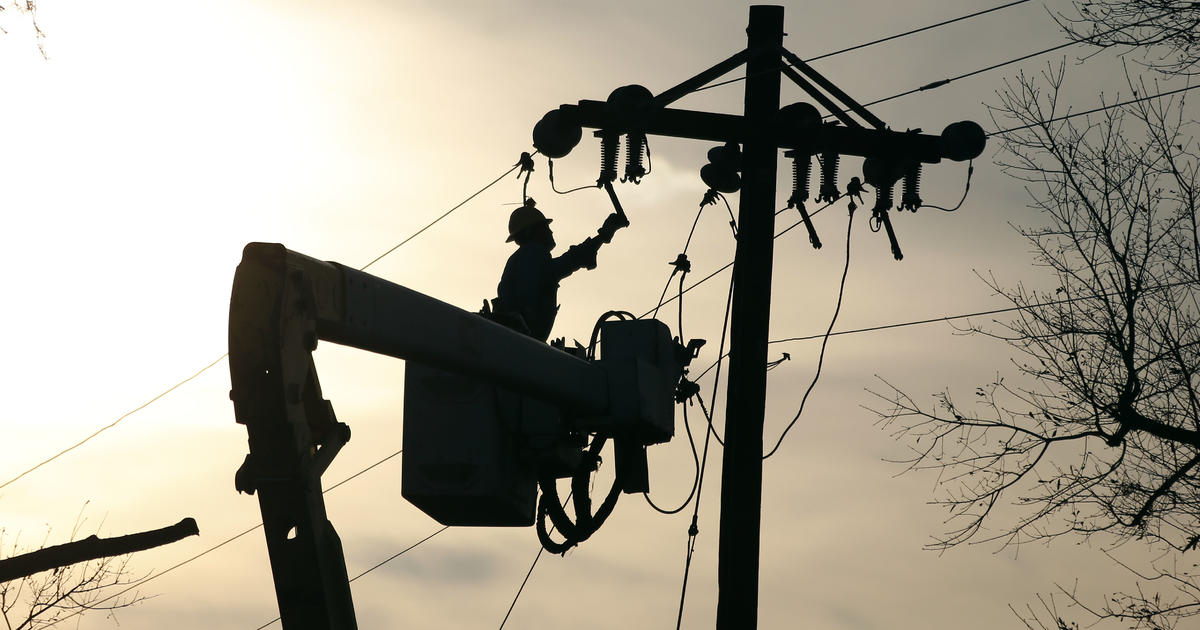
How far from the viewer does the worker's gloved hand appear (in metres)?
11.1

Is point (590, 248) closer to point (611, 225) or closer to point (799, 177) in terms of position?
point (611, 225)

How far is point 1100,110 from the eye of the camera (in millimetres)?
11898

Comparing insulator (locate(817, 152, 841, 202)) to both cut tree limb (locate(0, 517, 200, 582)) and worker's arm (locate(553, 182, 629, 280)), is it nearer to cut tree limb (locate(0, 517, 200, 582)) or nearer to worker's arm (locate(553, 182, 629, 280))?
worker's arm (locate(553, 182, 629, 280))

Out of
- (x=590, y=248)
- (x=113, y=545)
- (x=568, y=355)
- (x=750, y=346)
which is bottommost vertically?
(x=113, y=545)

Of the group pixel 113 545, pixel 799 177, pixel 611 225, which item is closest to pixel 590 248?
pixel 611 225

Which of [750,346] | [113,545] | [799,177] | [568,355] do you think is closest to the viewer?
[113,545]

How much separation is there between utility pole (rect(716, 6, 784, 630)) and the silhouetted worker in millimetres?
1431

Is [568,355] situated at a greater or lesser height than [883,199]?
lesser

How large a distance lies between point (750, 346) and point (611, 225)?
1584 millimetres

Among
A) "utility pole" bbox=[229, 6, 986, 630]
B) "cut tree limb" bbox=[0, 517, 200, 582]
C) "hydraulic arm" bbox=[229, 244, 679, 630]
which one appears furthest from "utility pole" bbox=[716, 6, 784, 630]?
"cut tree limb" bbox=[0, 517, 200, 582]

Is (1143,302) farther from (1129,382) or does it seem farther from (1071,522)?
(1071,522)

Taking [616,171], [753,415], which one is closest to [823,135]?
[616,171]

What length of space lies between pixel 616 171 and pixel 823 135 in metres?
1.59

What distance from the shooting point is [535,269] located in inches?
470
